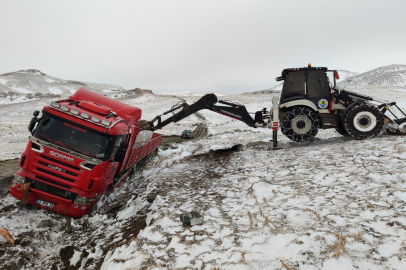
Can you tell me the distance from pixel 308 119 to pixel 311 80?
1600 millimetres

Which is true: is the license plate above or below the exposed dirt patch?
above

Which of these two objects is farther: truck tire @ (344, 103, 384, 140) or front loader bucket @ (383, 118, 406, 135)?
front loader bucket @ (383, 118, 406, 135)

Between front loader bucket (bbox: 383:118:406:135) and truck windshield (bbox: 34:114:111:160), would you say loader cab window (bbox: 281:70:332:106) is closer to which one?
front loader bucket (bbox: 383:118:406:135)

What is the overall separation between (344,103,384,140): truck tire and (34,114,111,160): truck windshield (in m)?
8.61

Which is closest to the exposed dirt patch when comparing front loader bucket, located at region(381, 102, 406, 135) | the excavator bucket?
the excavator bucket

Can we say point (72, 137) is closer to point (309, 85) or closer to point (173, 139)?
point (309, 85)

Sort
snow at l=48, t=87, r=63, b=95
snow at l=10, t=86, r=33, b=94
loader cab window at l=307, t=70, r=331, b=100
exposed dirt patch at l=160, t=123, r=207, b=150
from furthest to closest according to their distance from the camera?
1. snow at l=48, t=87, r=63, b=95
2. snow at l=10, t=86, r=33, b=94
3. exposed dirt patch at l=160, t=123, r=207, b=150
4. loader cab window at l=307, t=70, r=331, b=100

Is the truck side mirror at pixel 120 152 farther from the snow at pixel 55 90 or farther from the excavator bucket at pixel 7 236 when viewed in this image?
the snow at pixel 55 90

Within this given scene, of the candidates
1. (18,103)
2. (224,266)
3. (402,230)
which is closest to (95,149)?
(224,266)

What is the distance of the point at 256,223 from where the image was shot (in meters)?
4.46

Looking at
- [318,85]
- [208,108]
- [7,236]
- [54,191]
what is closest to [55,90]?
[208,108]

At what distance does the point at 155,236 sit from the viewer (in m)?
4.26

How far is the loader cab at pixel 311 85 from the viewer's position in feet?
31.7

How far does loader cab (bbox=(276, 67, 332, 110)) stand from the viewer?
9672 mm
